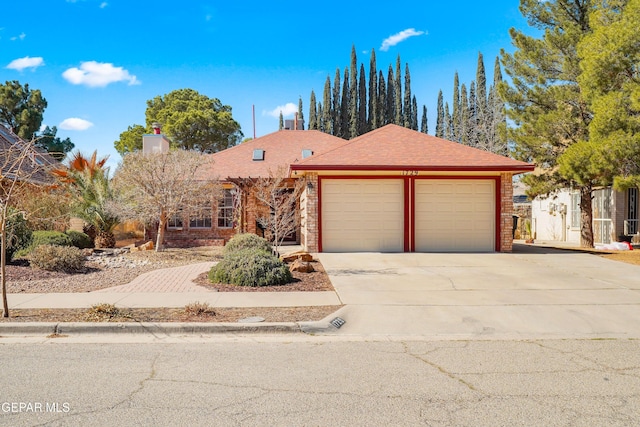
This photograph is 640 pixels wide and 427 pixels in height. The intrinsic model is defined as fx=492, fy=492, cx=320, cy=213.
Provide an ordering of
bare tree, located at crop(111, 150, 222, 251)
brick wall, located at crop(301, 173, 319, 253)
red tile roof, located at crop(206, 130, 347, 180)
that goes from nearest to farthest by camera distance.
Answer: bare tree, located at crop(111, 150, 222, 251)
brick wall, located at crop(301, 173, 319, 253)
red tile roof, located at crop(206, 130, 347, 180)

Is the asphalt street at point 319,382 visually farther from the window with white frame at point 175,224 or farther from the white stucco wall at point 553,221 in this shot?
the white stucco wall at point 553,221

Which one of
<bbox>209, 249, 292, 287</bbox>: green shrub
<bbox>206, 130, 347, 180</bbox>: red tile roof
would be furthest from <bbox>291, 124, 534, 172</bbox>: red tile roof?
<bbox>209, 249, 292, 287</bbox>: green shrub

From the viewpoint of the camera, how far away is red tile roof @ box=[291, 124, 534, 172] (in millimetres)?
15398

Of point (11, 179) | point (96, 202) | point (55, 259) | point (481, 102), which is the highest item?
point (481, 102)

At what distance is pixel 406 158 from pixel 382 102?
114 feet

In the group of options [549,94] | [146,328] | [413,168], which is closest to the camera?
[146,328]

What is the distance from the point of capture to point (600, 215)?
2200 centimetres

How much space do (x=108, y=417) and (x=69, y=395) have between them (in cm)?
70

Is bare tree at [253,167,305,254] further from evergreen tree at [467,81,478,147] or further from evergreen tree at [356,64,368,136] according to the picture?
evergreen tree at [356,64,368,136]

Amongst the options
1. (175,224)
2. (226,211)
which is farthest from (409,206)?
(175,224)

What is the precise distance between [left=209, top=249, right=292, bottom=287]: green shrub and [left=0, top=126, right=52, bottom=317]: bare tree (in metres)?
3.67

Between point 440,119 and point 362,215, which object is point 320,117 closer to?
point 440,119

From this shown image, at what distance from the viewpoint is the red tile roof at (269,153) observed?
843 inches

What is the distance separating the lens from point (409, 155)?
16.3 metres
